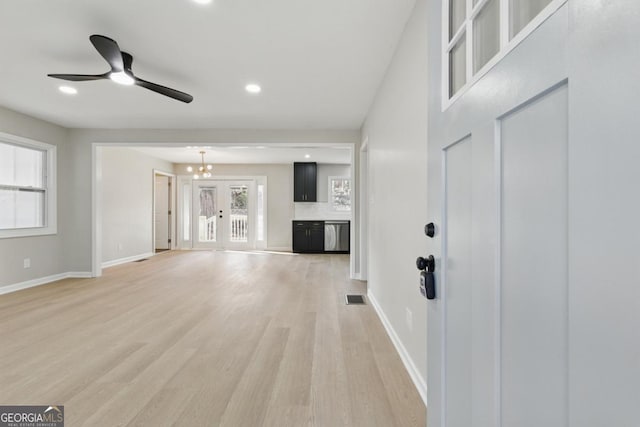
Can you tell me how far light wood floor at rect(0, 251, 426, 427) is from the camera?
169 centimetres

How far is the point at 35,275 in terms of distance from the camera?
180 inches

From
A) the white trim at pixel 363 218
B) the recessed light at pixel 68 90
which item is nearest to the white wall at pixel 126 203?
the recessed light at pixel 68 90

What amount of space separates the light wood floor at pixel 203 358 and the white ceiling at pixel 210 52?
241 cm

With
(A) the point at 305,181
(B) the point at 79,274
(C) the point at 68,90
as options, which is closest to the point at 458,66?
(C) the point at 68,90

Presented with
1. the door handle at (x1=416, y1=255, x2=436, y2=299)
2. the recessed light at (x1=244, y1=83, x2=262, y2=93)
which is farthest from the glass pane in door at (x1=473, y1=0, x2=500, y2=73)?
the recessed light at (x1=244, y1=83, x2=262, y2=93)

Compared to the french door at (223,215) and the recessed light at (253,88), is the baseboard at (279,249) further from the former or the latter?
the recessed light at (253,88)

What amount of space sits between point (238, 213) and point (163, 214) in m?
2.02

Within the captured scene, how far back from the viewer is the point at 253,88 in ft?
11.3

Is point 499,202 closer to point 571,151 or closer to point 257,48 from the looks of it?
point 571,151

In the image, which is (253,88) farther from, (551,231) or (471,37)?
(551,231)

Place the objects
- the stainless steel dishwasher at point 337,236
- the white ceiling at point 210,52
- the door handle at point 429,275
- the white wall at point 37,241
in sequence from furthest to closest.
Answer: the stainless steel dishwasher at point 337,236 < the white wall at point 37,241 < the white ceiling at point 210,52 < the door handle at point 429,275

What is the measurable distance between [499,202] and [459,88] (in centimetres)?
42

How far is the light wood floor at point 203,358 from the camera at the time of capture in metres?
1.69

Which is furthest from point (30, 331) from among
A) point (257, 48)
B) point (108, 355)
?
point (257, 48)
